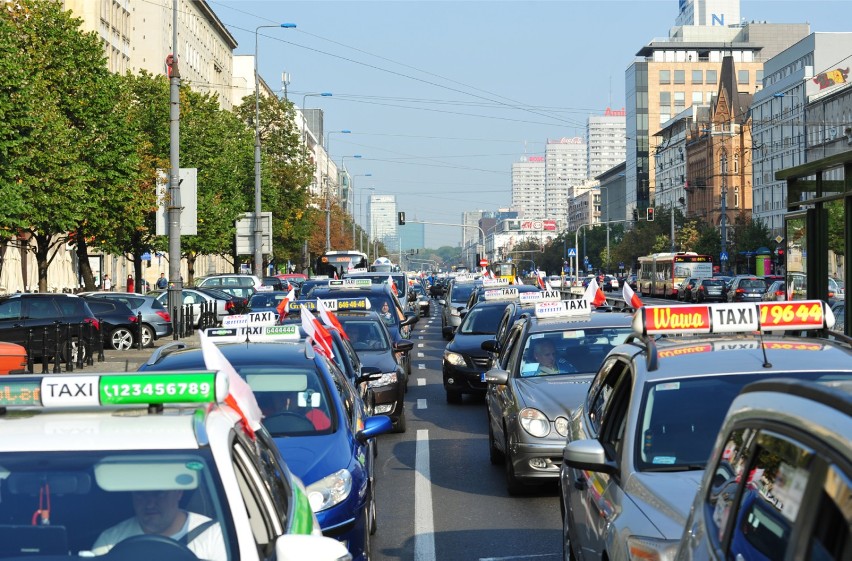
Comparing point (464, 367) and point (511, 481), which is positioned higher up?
point (464, 367)

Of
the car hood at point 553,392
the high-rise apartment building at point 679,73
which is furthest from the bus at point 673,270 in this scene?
the high-rise apartment building at point 679,73

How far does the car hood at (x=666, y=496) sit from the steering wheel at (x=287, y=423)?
328 cm

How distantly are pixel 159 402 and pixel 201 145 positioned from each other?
5418cm

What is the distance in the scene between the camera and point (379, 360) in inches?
649

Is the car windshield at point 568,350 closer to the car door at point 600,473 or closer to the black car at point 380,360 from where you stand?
the black car at point 380,360

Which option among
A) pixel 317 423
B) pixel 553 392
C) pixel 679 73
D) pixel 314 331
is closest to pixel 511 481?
pixel 553 392

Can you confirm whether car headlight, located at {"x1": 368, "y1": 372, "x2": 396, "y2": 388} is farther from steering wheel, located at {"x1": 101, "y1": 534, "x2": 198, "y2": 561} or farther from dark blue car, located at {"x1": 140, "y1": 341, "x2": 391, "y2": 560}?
steering wheel, located at {"x1": 101, "y1": 534, "x2": 198, "y2": 561}

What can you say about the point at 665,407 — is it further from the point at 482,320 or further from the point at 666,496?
the point at 482,320

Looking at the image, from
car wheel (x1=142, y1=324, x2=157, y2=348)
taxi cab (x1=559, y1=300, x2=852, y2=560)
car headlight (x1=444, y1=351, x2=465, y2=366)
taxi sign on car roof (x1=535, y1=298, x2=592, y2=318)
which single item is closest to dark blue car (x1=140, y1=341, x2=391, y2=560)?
taxi cab (x1=559, y1=300, x2=852, y2=560)

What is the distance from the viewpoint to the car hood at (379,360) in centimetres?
1611

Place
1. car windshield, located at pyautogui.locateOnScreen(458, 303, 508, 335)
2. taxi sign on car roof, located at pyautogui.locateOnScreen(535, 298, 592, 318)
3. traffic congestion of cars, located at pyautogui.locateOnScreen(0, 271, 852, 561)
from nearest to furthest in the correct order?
traffic congestion of cars, located at pyautogui.locateOnScreen(0, 271, 852, 561) < taxi sign on car roof, located at pyautogui.locateOnScreen(535, 298, 592, 318) < car windshield, located at pyautogui.locateOnScreen(458, 303, 508, 335)

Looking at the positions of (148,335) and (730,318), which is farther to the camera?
(148,335)

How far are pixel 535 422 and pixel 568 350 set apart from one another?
1894 millimetres

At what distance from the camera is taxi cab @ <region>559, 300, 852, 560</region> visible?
536cm
